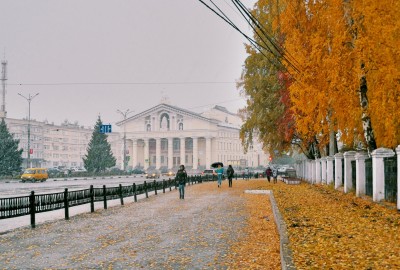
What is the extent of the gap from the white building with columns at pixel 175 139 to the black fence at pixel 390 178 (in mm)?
97950

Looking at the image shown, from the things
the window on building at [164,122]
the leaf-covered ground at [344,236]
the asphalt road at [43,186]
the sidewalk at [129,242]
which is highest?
the window on building at [164,122]

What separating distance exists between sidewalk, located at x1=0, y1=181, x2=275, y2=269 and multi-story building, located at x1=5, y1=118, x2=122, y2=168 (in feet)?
335

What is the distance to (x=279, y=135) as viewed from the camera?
3472 cm

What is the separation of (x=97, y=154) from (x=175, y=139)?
37122 mm

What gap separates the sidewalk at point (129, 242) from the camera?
8.99 meters

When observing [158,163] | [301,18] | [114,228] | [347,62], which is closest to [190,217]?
[114,228]

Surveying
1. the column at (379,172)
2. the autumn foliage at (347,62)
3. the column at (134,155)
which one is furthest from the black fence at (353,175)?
the column at (134,155)

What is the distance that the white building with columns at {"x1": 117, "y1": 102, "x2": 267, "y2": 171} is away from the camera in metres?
115

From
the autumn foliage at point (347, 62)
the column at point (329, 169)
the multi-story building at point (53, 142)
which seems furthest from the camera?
the multi-story building at point (53, 142)

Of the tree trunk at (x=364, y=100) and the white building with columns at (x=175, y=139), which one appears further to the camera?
the white building with columns at (x=175, y=139)

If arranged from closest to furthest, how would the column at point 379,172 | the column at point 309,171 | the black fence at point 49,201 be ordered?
1. the black fence at point 49,201
2. the column at point 379,172
3. the column at point 309,171

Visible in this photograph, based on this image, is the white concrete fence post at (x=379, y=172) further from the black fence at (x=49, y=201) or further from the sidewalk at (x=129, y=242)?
the black fence at (x=49, y=201)

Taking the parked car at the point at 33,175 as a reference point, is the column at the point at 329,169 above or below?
above

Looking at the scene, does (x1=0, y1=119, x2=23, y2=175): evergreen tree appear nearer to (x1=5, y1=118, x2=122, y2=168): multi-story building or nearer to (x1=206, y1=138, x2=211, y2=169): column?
(x1=5, y1=118, x2=122, y2=168): multi-story building
